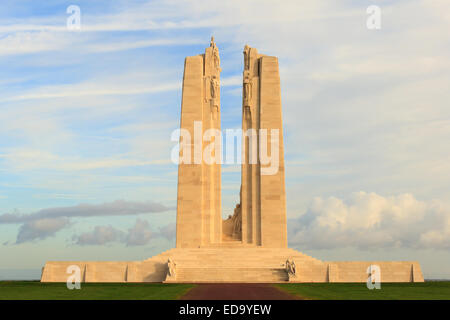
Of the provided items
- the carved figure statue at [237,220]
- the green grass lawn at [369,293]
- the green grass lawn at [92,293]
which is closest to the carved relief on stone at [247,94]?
the carved figure statue at [237,220]

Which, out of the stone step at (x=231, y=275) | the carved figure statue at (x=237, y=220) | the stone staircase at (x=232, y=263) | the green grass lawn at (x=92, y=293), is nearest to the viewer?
the green grass lawn at (x=92, y=293)

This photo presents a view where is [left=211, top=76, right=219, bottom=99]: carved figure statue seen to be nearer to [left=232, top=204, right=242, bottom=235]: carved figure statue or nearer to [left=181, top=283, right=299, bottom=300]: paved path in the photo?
[left=232, top=204, right=242, bottom=235]: carved figure statue

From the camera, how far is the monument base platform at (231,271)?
107 feet

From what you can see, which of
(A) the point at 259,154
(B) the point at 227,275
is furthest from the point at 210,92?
(B) the point at 227,275

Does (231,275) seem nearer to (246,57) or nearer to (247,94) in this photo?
(247,94)

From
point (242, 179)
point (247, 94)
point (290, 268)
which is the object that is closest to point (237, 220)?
point (242, 179)

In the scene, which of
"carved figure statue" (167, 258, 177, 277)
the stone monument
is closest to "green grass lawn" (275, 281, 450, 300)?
"carved figure statue" (167, 258, 177, 277)

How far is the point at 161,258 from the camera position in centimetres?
3578

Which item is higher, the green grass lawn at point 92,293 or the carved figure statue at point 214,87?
the carved figure statue at point 214,87

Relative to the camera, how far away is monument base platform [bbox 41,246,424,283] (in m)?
32.7

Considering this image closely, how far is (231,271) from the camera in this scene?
32.8m

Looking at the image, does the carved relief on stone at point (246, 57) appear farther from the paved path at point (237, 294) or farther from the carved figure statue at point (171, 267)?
the paved path at point (237, 294)
